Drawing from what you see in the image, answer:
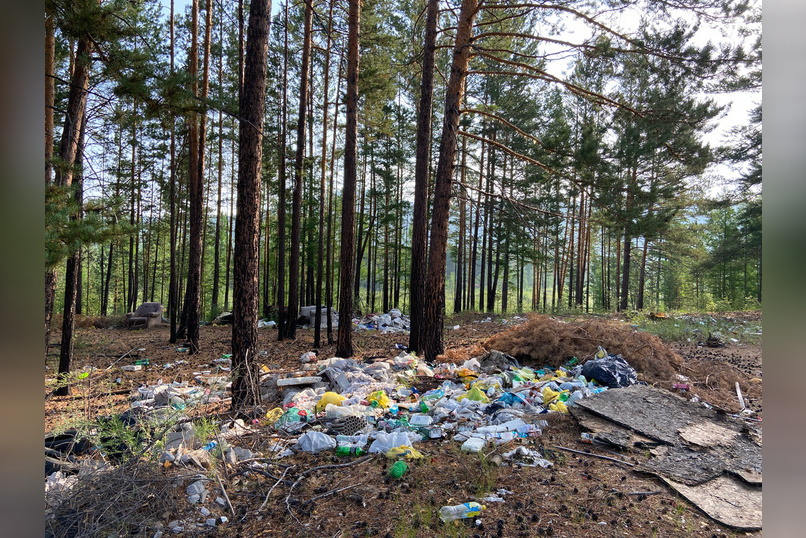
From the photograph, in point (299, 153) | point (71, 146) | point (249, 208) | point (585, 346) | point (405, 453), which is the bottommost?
point (405, 453)

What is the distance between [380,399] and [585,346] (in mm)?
3723

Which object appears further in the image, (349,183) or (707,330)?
(707,330)

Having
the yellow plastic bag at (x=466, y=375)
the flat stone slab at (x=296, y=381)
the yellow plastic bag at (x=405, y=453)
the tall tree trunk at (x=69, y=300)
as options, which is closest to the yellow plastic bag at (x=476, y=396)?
the yellow plastic bag at (x=466, y=375)

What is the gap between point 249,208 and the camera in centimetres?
491

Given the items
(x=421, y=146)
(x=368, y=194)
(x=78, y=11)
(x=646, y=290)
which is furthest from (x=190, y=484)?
(x=646, y=290)

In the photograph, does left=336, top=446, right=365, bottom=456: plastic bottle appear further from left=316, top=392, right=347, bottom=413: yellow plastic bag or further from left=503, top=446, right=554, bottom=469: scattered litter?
left=503, top=446, right=554, bottom=469: scattered litter

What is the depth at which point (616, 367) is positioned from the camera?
5.67m

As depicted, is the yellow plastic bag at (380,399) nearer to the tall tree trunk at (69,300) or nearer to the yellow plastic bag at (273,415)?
the yellow plastic bag at (273,415)

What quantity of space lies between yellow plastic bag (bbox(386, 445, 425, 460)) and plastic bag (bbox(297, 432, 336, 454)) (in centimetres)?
66

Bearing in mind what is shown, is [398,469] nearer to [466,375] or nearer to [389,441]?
[389,441]

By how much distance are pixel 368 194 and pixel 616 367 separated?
65.7 feet

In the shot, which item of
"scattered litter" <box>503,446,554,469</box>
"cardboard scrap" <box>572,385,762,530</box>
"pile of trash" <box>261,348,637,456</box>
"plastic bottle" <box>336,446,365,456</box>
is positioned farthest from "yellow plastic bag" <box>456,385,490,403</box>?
"plastic bottle" <box>336,446,365,456</box>

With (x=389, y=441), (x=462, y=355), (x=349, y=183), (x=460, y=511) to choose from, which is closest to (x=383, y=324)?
(x=349, y=183)
